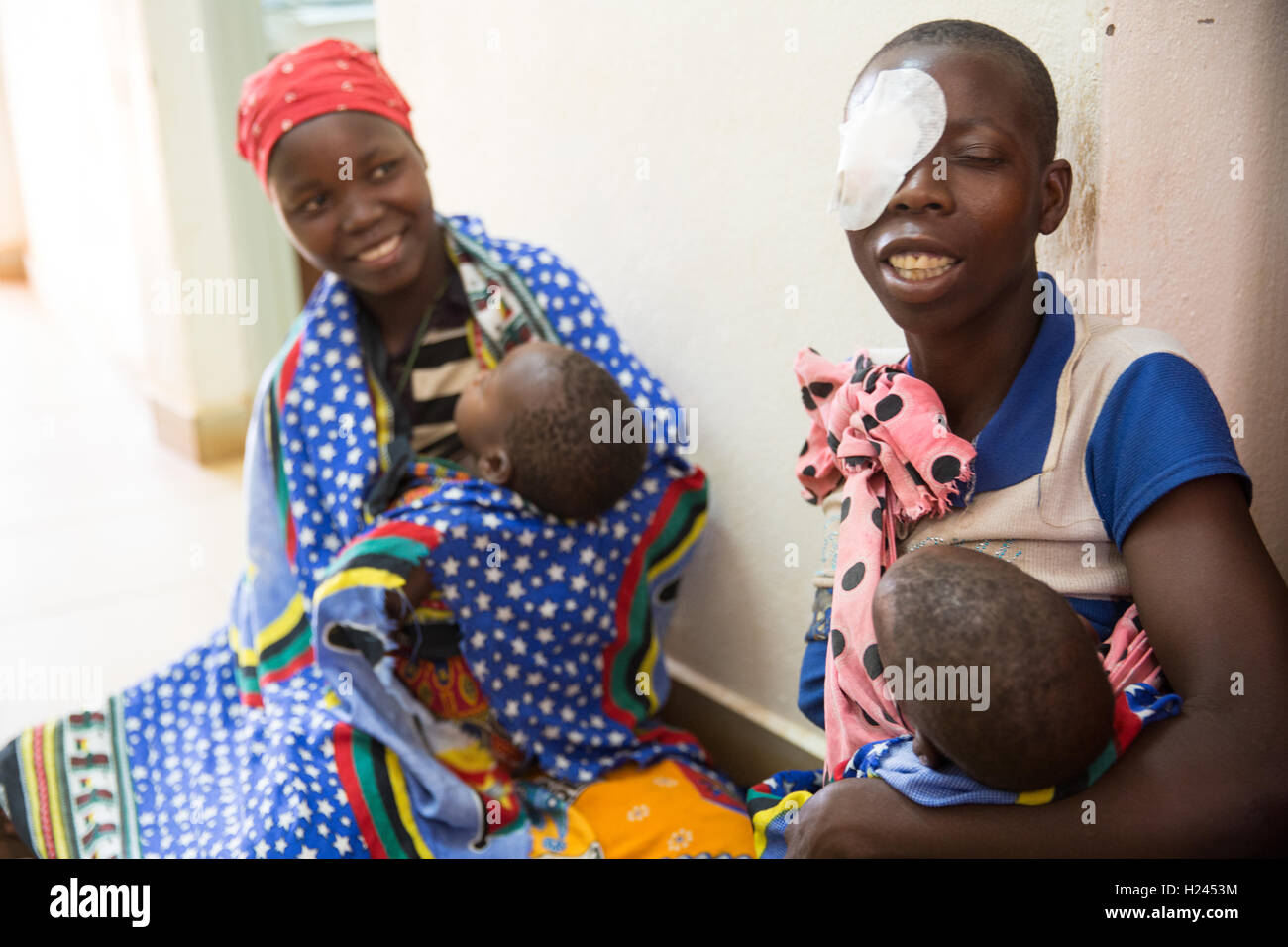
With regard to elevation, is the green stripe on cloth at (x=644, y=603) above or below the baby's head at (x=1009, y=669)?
below

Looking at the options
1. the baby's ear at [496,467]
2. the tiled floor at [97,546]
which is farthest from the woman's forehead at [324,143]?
the tiled floor at [97,546]

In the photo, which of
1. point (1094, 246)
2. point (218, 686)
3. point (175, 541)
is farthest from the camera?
point (175, 541)

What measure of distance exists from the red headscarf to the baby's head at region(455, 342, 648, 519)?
0.54 metres

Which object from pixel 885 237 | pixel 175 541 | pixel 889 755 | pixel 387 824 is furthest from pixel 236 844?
pixel 175 541

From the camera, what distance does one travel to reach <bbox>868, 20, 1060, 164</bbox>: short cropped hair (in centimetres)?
117

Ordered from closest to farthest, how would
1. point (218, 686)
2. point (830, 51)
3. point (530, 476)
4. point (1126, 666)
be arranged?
point (1126, 666), point (830, 51), point (530, 476), point (218, 686)

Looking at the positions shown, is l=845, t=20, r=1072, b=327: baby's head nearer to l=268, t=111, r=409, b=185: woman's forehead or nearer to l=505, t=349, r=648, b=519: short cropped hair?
l=505, t=349, r=648, b=519: short cropped hair

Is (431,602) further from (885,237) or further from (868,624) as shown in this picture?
(885,237)

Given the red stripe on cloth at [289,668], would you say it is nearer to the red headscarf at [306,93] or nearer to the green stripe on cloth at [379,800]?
the green stripe on cloth at [379,800]

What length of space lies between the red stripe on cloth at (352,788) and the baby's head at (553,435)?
0.47 metres

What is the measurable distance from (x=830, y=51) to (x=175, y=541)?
254cm

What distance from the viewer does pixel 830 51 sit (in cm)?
172

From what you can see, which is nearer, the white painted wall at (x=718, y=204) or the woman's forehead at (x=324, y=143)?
the white painted wall at (x=718, y=204)

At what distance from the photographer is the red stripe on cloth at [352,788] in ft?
5.90
